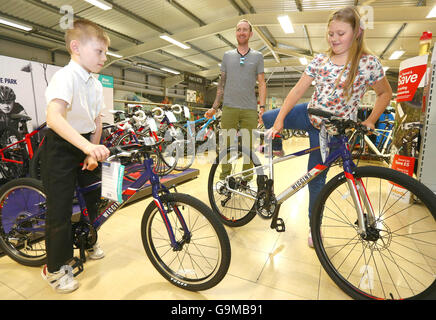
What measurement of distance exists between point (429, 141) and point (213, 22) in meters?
7.54

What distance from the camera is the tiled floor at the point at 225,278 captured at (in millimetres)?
1270

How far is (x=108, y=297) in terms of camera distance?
1242mm

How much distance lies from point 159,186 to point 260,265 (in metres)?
0.91

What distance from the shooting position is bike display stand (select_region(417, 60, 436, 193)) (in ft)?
7.57

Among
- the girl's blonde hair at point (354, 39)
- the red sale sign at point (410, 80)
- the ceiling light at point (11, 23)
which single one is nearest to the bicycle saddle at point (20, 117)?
the girl's blonde hair at point (354, 39)

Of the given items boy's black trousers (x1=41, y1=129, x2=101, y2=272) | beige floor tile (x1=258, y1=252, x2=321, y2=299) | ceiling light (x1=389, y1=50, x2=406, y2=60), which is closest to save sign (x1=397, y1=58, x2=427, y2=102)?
beige floor tile (x1=258, y1=252, x2=321, y2=299)

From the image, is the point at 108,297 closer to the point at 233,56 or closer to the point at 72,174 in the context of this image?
the point at 72,174

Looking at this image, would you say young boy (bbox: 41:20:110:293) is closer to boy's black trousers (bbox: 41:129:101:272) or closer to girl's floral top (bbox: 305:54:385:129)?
boy's black trousers (bbox: 41:129:101:272)

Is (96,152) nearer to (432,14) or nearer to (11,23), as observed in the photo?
(432,14)

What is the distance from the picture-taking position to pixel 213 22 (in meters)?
7.86

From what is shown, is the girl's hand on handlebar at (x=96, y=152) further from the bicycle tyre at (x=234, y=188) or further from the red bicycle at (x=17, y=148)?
the red bicycle at (x=17, y=148)

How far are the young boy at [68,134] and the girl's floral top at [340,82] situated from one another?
119 cm
